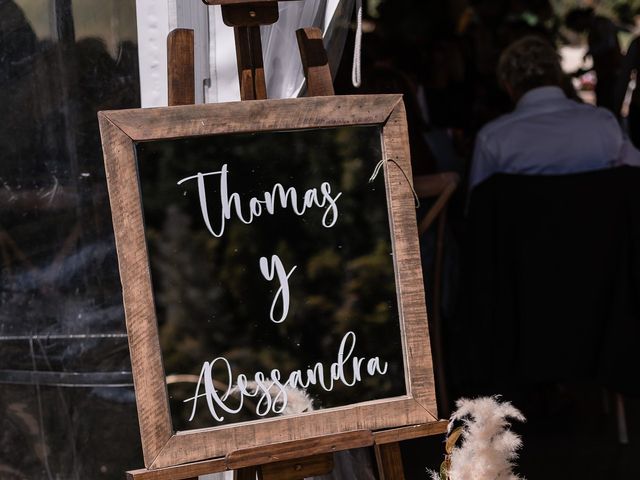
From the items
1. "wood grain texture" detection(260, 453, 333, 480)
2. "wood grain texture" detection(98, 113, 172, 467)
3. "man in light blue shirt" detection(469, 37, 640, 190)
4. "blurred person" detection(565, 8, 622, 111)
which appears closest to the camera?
"wood grain texture" detection(98, 113, 172, 467)

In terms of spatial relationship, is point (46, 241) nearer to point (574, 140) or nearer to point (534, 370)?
point (534, 370)

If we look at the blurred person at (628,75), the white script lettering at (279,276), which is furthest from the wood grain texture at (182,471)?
the blurred person at (628,75)

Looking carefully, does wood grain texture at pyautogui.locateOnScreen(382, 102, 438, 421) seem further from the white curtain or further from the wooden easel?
the white curtain

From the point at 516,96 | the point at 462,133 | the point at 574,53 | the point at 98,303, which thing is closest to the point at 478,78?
the point at 462,133

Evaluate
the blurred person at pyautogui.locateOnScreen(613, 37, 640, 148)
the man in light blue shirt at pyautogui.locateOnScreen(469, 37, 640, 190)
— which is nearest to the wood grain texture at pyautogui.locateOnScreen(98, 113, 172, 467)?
the man in light blue shirt at pyautogui.locateOnScreen(469, 37, 640, 190)

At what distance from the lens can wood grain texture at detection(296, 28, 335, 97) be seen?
1.76 m

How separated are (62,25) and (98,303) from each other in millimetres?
570

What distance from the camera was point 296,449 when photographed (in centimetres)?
166

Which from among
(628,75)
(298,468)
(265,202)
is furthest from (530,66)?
(298,468)

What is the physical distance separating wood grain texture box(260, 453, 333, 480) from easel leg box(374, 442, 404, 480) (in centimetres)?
9

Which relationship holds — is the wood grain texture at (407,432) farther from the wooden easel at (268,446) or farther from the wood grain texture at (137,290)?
the wood grain texture at (137,290)

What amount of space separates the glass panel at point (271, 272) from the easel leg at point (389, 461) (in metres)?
0.10

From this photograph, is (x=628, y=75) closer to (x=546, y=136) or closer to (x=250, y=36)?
(x=546, y=136)

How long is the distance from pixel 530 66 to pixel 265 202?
1.95 m
